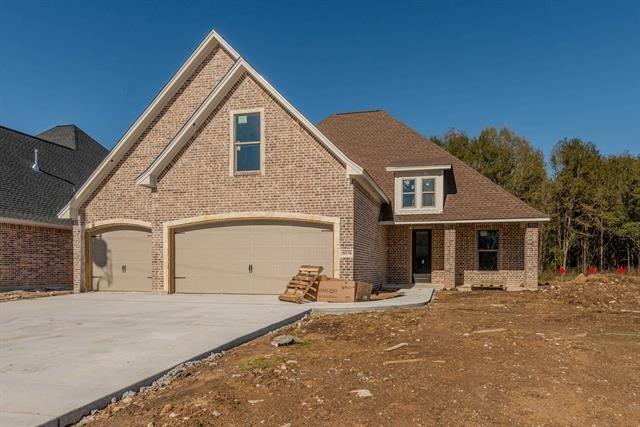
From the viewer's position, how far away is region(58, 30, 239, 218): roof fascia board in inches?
610

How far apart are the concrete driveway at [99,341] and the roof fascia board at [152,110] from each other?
174 inches

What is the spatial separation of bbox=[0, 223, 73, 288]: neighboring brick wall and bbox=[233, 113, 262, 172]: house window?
10.1 metres

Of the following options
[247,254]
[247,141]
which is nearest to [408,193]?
[247,141]

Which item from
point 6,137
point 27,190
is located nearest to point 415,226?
point 27,190

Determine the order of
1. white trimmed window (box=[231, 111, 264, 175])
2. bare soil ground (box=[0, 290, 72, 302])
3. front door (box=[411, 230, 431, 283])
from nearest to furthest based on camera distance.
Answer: white trimmed window (box=[231, 111, 264, 175]), bare soil ground (box=[0, 290, 72, 302]), front door (box=[411, 230, 431, 283])

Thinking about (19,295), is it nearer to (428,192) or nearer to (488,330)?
(488,330)

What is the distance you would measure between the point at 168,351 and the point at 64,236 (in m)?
15.7

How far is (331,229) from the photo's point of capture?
43.6 ft

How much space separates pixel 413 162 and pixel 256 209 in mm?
7252

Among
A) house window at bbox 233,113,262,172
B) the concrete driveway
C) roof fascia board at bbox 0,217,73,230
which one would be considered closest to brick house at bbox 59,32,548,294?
house window at bbox 233,113,262,172

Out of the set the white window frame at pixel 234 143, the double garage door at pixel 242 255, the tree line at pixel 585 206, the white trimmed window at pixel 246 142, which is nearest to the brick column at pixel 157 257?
the double garage door at pixel 242 255

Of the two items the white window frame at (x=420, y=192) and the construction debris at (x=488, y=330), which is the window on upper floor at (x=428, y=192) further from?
the construction debris at (x=488, y=330)

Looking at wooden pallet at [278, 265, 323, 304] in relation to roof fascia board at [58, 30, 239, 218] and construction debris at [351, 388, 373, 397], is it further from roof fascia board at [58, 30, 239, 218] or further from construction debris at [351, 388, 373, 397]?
roof fascia board at [58, 30, 239, 218]

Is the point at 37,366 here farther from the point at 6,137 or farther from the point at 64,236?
the point at 6,137
